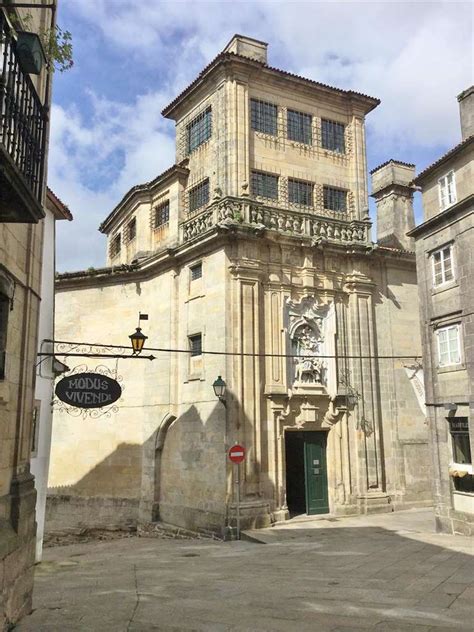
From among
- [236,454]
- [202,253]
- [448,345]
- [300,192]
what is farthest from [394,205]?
[236,454]

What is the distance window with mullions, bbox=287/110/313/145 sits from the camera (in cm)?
1966

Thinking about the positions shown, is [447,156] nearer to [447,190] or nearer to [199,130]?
[447,190]

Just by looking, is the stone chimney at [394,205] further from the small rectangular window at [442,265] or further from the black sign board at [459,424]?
the black sign board at [459,424]

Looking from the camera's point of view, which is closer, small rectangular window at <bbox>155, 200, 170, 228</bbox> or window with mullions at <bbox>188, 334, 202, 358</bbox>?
window with mullions at <bbox>188, 334, 202, 358</bbox>

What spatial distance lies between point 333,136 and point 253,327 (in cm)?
845

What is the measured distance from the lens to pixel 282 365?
677 inches

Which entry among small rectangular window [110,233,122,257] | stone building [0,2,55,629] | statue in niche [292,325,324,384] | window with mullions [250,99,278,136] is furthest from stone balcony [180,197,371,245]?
stone building [0,2,55,629]

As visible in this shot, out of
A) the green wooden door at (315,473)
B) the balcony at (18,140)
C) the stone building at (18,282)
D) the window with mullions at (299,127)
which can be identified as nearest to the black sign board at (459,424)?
the green wooden door at (315,473)

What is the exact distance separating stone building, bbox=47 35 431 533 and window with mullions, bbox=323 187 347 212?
0.31 ft

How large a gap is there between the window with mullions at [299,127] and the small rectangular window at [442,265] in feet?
21.7

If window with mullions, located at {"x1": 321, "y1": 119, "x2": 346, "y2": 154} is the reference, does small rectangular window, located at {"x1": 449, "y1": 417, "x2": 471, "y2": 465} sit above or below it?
below

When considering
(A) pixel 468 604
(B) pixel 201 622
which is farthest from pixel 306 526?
(B) pixel 201 622

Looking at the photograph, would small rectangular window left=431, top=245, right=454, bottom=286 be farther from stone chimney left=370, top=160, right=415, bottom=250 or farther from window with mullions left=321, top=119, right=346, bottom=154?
window with mullions left=321, top=119, right=346, bottom=154

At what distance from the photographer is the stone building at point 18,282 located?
18.3ft
